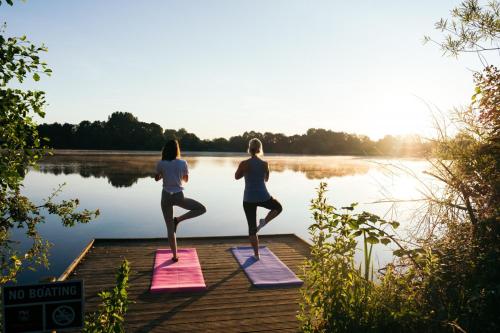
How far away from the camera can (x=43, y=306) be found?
8.53ft

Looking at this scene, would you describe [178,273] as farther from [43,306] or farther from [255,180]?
[43,306]

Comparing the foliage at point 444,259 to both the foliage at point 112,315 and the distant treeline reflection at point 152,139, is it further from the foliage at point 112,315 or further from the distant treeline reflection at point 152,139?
the distant treeline reflection at point 152,139

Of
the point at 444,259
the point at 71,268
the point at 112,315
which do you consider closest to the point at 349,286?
the point at 444,259

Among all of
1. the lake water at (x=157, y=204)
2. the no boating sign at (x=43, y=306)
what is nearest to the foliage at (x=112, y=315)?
the no boating sign at (x=43, y=306)

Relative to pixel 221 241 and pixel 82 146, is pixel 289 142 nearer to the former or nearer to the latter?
pixel 82 146

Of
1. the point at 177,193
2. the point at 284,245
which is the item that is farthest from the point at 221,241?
the point at 177,193

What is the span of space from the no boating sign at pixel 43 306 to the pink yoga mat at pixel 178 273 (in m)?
2.93

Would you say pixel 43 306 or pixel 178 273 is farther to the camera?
pixel 178 273

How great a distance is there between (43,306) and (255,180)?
4239 millimetres

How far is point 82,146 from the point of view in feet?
285

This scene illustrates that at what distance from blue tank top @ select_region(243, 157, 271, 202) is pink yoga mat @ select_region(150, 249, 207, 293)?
5.03 feet

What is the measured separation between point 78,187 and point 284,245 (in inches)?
923

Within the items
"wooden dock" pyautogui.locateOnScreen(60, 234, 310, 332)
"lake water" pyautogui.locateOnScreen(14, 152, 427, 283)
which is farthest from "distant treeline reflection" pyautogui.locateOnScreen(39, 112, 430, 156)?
"wooden dock" pyautogui.locateOnScreen(60, 234, 310, 332)

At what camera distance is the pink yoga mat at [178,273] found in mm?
5590
